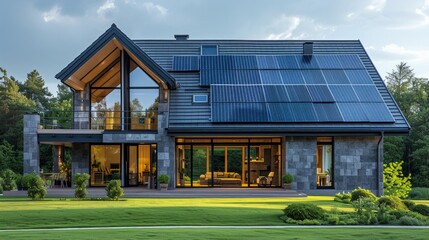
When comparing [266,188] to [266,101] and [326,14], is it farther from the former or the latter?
[326,14]

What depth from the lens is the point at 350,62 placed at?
28250mm

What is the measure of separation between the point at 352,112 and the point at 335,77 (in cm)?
307

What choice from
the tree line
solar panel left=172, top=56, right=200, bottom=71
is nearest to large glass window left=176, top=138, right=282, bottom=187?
solar panel left=172, top=56, right=200, bottom=71

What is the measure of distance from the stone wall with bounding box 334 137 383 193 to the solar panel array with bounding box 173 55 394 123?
1326 millimetres

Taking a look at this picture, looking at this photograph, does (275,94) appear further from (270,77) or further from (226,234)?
(226,234)

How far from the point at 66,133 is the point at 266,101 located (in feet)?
33.5

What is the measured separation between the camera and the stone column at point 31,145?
23.0 meters

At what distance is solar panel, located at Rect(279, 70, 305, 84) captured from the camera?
87.4ft

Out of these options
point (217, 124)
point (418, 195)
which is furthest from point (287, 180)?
point (418, 195)

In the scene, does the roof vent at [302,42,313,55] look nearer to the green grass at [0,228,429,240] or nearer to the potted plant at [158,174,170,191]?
the potted plant at [158,174,170,191]

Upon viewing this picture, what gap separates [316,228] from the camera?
13.5 m

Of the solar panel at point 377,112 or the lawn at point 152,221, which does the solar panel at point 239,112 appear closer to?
the solar panel at point 377,112

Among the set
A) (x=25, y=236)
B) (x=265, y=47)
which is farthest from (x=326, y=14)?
(x=25, y=236)

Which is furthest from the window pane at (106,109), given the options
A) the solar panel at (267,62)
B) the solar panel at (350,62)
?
the solar panel at (350,62)
